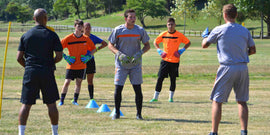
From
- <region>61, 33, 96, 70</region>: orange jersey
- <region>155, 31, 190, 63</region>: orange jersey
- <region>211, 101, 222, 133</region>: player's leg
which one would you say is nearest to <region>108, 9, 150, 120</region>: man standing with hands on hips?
<region>61, 33, 96, 70</region>: orange jersey

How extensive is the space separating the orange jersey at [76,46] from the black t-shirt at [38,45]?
13.3ft

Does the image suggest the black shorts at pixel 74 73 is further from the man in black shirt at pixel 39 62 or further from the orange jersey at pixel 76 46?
the man in black shirt at pixel 39 62

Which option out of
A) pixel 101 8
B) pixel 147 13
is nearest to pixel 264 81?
pixel 147 13

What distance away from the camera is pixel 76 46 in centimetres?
1109

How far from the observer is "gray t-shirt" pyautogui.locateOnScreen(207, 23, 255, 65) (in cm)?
700

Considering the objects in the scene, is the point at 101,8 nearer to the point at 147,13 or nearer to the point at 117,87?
the point at 147,13

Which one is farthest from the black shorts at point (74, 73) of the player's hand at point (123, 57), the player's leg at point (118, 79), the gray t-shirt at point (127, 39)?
A: the player's hand at point (123, 57)

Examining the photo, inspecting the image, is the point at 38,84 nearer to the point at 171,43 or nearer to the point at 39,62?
the point at 39,62

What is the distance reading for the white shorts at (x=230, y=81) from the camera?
22.9 feet

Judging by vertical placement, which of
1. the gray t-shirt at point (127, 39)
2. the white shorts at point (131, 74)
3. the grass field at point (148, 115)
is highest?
the gray t-shirt at point (127, 39)

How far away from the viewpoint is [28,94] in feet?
22.9

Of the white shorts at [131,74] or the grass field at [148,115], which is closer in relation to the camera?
the grass field at [148,115]

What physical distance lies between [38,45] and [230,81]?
3.01 m

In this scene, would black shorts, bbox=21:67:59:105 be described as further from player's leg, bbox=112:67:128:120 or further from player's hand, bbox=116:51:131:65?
player's leg, bbox=112:67:128:120
